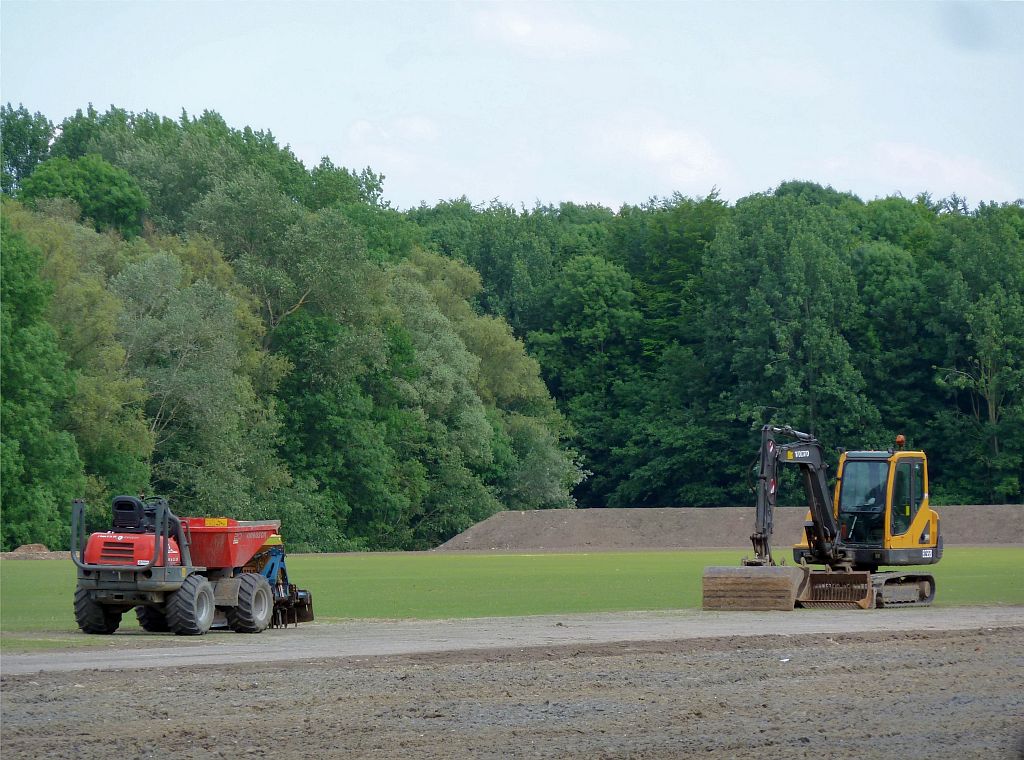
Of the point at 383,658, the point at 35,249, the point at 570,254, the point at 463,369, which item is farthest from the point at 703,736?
the point at 570,254

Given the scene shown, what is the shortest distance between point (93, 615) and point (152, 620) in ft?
3.33

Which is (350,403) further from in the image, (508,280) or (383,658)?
(383,658)

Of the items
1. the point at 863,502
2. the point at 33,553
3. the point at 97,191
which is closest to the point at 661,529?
the point at 33,553

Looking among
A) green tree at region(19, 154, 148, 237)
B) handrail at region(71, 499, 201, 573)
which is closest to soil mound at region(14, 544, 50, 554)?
green tree at region(19, 154, 148, 237)

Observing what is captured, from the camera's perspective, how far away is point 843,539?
27.0 meters

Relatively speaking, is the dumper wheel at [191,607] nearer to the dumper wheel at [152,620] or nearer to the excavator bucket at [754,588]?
the dumper wheel at [152,620]

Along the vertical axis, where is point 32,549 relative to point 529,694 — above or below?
below

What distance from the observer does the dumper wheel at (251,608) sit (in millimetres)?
19547

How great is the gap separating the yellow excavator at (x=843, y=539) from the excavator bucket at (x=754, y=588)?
0.06ft

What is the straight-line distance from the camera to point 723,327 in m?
88.5

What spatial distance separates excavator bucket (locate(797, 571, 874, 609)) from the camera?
25.3 metres

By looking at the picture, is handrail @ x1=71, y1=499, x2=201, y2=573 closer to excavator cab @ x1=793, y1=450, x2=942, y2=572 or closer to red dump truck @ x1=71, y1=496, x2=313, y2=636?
red dump truck @ x1=71, y1=496, x2=313, y2=636

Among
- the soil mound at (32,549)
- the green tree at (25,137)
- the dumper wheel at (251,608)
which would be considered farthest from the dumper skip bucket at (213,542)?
the green tree at (25,137)

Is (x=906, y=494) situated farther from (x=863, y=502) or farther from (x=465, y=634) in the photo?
(x=465, y=634)
